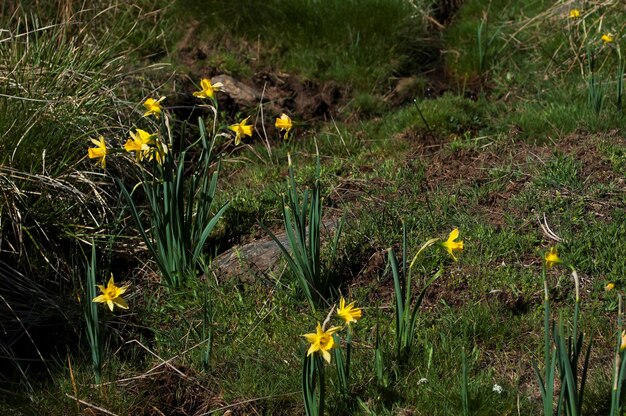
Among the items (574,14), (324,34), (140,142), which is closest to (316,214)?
(140,142)

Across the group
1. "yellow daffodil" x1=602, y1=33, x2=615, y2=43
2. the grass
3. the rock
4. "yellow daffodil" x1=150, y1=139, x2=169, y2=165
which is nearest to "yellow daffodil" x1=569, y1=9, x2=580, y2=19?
"yellow daffodil" x1=602, y1=33, x2=615, y2=43

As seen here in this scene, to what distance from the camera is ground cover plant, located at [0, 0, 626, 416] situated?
3.44 meters

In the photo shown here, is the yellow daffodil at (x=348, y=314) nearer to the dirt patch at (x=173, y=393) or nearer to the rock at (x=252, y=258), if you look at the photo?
the dirt patch at (x=173, y=393)

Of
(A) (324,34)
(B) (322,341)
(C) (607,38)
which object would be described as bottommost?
(A) (324,34)

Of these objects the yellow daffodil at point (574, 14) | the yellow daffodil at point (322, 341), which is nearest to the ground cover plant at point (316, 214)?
the yellow daffodil at point (322, 341)

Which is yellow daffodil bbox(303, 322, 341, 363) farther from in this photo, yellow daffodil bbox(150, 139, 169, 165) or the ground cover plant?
yellow daffodil bbox(150, 139, 169, 165)

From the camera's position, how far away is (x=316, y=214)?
147 inches

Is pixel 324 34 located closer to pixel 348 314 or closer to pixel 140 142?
pixel 140 142

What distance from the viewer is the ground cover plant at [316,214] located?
3.44m

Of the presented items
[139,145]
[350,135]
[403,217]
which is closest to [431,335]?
[403,217]

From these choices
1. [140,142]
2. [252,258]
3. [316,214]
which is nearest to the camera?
[316,214]

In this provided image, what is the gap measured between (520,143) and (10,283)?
274 centimetres

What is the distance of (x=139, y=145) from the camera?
3885mm

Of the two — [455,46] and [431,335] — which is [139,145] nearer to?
[431,335]
